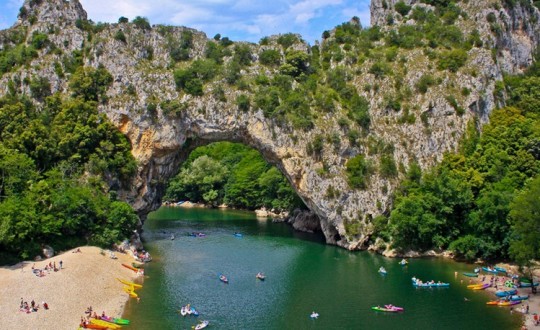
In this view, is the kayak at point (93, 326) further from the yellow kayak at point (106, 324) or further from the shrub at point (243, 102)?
the shrub at point (243, 102)

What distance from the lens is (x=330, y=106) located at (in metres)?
75.8

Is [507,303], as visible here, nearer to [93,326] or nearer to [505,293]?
[505,293]

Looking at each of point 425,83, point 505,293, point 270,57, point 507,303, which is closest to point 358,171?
point 425,83

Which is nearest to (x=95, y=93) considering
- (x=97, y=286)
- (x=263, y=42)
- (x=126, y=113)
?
(x=126, y=113)

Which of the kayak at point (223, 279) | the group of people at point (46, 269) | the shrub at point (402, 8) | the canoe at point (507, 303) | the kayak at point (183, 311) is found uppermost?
the shrub at point (402, 8)

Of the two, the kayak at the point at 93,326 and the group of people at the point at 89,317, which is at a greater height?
the group of people at the point at 89,317

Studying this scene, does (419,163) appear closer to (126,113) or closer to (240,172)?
(126,113)

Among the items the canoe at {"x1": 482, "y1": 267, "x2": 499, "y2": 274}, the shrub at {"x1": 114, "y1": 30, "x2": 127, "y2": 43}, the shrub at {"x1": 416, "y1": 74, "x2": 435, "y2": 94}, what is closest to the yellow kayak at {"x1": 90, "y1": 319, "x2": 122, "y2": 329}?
the canoe at {"x1": 482, "y1": 267, "x2": 499, "y2": 274}

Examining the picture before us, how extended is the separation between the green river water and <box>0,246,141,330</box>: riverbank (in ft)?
8.46

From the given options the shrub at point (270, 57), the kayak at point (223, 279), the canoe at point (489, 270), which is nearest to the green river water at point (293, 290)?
the kayak at point (223, 279)

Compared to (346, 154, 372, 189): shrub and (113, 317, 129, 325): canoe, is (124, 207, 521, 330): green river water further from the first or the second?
(346, 154, 372, 189): shrub

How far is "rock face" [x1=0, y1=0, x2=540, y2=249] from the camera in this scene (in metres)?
72.0

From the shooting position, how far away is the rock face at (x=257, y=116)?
72.0 metres

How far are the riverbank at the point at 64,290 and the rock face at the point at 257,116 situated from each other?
729 inches
